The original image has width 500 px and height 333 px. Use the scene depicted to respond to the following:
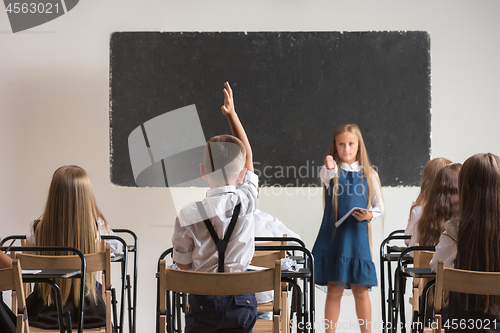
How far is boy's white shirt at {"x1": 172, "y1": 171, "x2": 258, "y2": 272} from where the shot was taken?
173 centimetres

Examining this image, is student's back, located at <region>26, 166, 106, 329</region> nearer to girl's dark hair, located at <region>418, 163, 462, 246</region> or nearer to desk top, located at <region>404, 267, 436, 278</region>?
desk top, located at <region>404, 267, 436, 278</region>

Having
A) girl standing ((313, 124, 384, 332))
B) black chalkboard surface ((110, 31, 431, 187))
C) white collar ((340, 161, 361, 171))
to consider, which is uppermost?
black chalkboard surface ((110, 31, 431, 187))

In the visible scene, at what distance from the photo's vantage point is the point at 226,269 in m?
1.73

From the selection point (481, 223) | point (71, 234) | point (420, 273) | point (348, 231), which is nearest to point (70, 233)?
point (71, 234)

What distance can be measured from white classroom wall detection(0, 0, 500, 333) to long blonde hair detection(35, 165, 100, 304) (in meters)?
1.44

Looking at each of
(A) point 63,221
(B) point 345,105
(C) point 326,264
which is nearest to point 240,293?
(A) point 63,221

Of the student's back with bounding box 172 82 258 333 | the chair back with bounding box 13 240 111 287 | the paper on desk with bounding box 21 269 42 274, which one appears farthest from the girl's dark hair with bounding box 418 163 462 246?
the paper on desk with bounding box 21 269 42 274

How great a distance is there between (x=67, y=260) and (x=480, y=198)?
5.86 feet

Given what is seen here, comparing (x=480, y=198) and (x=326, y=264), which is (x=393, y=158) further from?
(x=480, y=198)

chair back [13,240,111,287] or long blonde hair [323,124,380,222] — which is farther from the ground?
long blonde hair [323,124,380,222]

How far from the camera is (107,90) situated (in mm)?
3959

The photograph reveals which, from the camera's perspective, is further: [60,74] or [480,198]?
[60,74]

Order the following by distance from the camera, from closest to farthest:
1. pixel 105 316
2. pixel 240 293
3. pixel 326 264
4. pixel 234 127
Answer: pixel 240 293 → pixel 105 316 → pixel 234 127 → pixel 326 264

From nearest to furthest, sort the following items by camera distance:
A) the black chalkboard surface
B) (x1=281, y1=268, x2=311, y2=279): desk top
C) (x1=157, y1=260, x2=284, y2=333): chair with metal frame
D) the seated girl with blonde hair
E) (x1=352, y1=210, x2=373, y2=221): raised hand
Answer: (x1=157, y1=260, x2=284, y2=333): chair with metal frame → (x1=281, y1=268, x2=311, y2=279): desk top → the seated girl with blonde hair → (x1=352, y1=210, x2=373, y2=221): raised hand → the black chalkboard surface
